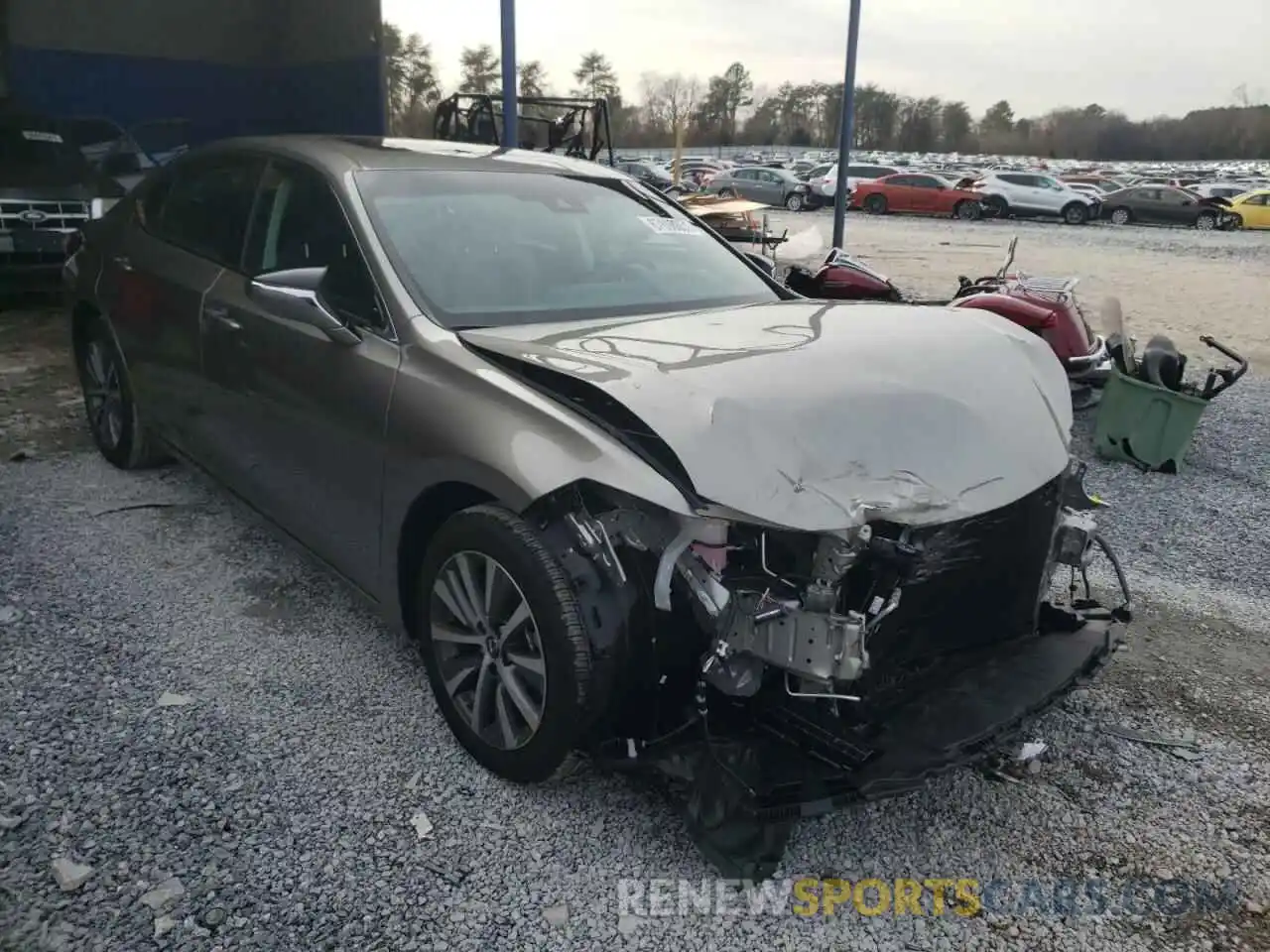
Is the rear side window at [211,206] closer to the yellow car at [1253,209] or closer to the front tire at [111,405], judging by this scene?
the front tire at [111,405]

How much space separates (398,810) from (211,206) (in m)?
2.66

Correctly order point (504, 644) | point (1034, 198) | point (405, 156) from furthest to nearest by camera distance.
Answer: point (1034, 198) < point (405, 156) < point (504, 644)

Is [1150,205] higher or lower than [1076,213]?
higher

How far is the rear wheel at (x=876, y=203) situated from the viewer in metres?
32.0

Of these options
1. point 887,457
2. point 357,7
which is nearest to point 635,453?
point 887,457

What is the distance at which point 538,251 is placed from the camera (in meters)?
3.31

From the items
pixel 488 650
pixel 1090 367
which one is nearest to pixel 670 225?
pixel 488 650

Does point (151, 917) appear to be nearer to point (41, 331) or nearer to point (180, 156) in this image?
point (180, 156)

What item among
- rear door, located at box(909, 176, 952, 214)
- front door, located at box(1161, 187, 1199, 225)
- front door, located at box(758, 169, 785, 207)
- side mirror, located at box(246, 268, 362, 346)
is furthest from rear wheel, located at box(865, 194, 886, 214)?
side mirror, located at box(246, 268, 362, 346)

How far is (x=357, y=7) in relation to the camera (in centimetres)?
1146

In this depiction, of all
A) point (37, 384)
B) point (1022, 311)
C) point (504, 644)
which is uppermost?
point (1022, 311)

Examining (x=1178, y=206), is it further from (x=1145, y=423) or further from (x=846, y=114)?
(x=1145, y=423)

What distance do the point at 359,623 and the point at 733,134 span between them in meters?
88.0

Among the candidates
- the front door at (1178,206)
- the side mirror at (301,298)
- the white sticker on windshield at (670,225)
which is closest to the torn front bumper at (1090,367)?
the white sticker on windshield at (670,225)
